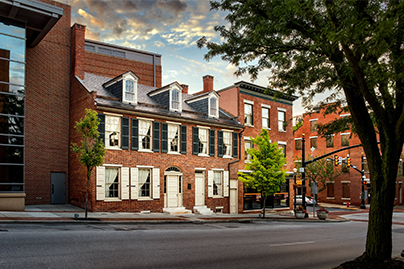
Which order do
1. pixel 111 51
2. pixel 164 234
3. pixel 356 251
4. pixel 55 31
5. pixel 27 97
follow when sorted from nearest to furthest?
pixel 356 251, pixel 164 234, pixel 27 97, pixel 55 31, pixel 111 51

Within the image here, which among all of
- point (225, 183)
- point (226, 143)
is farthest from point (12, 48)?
point (225, 183)

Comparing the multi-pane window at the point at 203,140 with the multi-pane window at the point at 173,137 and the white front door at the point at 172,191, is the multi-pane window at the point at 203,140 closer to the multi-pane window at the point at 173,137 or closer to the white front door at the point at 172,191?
the multi-pane window at the point at 173,137

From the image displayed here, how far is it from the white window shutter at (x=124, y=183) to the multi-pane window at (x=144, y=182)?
1093mm

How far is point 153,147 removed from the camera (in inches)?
933

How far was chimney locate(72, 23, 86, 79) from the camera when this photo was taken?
25.0 meters

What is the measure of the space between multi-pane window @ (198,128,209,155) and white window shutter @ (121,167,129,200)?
6.48 m

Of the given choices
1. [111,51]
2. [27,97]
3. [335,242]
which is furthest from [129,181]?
[111,51]

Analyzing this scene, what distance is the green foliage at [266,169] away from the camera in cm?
A: 2425

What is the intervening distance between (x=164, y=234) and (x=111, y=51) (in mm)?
34733

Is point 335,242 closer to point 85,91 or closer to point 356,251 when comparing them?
point 356,251

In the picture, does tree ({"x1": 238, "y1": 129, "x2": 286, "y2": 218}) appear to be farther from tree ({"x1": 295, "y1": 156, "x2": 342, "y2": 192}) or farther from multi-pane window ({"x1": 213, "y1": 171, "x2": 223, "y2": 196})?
tree ({"x1": 295, "y1": 156, "x2": 342, "y2": 192})

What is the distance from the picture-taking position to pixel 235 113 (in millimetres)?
30422

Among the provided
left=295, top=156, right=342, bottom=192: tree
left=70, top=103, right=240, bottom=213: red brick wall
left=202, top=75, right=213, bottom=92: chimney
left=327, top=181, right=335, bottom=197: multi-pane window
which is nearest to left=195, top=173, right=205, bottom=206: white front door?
left=70, top=103, right=240, bottom=213: red brick wall

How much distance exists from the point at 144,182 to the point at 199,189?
472cm
